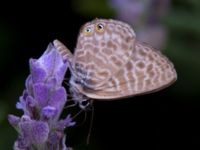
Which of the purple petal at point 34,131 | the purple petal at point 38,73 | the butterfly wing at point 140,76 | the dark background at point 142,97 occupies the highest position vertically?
the purple petal at point 38,73

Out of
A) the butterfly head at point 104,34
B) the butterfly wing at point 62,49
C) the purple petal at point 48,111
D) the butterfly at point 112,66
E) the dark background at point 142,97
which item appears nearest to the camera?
the purple petal at point 48,111

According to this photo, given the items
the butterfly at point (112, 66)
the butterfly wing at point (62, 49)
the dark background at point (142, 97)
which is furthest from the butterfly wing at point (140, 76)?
the dark background at point (142, 97)

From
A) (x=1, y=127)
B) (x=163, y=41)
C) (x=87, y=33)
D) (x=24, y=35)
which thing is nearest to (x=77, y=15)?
(x=24, y=35)

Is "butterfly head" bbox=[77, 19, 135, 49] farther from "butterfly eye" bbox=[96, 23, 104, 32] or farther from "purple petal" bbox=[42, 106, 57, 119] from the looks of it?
"purple petal" bbox=[42, 106, 57, 119]

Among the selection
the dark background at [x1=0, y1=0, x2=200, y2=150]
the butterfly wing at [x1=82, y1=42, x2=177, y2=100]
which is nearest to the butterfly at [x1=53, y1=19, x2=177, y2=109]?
the butterfly wing at [x1=82, y1=42, x2=177, y2=100]

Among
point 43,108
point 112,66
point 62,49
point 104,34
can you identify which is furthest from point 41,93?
point 104,34

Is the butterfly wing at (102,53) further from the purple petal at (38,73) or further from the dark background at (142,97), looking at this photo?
the dark background at (142,97)

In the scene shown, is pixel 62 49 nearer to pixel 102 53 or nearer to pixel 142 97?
pixel 102 53
